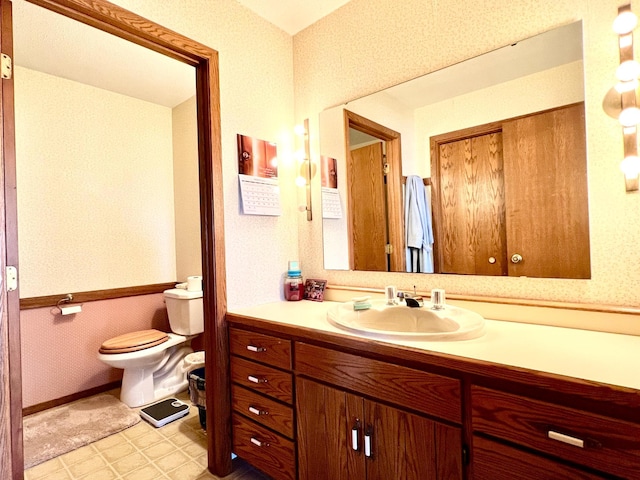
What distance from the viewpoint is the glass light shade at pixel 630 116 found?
1.05m

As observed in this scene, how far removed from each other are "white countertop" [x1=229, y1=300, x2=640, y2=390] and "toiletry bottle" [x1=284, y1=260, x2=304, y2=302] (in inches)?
22.1

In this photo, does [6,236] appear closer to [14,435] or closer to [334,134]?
[14,435]

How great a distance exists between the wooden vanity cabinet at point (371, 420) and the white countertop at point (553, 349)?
0.36 feet

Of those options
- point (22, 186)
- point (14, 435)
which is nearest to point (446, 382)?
point (14, 435)

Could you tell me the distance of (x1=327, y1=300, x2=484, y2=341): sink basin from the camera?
1.05 m

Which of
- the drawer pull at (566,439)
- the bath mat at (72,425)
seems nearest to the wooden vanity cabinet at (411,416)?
the drawer pull at (566,439)

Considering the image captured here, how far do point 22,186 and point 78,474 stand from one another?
1.86 meters

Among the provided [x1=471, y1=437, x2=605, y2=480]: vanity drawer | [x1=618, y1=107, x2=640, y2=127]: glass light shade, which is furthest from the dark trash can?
[x1=618, y1=107, x2=640, y2=127]: glass light shade

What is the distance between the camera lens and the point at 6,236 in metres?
1.18

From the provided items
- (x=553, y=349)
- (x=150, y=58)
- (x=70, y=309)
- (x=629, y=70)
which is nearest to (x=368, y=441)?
(x=553, y=349)

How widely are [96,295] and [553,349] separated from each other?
2902 millimetres

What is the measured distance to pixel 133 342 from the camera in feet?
7.53

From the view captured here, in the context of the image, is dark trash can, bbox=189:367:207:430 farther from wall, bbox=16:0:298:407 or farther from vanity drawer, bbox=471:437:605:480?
vanity drawer, bbox=471:437:605:480

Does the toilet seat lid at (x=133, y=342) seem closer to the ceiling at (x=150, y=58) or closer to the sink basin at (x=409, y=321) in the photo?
the sink basin at (x=409, y=321)
